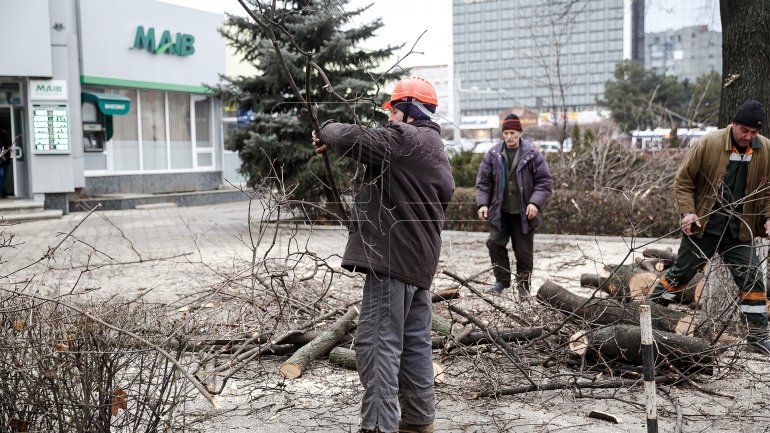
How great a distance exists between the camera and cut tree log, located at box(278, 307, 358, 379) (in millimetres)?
5043

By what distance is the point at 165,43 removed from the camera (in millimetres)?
23469

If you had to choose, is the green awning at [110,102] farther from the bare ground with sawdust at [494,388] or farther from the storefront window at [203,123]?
the bare ground with sawdust at [494,388]

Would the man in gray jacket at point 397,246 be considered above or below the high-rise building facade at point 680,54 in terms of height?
below

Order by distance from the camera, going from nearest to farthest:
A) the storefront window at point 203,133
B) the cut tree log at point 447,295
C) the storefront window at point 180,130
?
the cut tree log at point 447,295 → the storefront window at point 180,130 → the storefront window at point 203,133

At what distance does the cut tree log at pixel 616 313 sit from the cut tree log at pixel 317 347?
1.51 metres

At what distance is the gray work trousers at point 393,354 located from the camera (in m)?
3.80

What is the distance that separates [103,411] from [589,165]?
12701 millimetres

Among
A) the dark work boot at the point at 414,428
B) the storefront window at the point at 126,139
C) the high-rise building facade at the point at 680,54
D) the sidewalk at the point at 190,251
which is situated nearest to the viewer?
the dark work boot at the point at 414,428

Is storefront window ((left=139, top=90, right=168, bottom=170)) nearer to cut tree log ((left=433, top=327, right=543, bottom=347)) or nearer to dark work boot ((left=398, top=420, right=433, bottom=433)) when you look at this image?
cut tree log ((left=433, top=327, right=543, bottom=347))

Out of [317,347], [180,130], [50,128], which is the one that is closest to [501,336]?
[317,347]

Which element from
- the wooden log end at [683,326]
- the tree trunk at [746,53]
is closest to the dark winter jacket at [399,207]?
the wooden log end at [683,326]

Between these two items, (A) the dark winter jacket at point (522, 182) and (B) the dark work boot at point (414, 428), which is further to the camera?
(A) the dark winter jacket at point (522, 182)

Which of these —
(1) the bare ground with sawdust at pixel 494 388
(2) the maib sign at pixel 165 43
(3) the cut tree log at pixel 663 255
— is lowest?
(1) the bare ground with sawdust at pixel 494 388

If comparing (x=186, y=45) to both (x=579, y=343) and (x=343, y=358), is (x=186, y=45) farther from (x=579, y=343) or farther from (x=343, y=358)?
(x=579, y=343)
